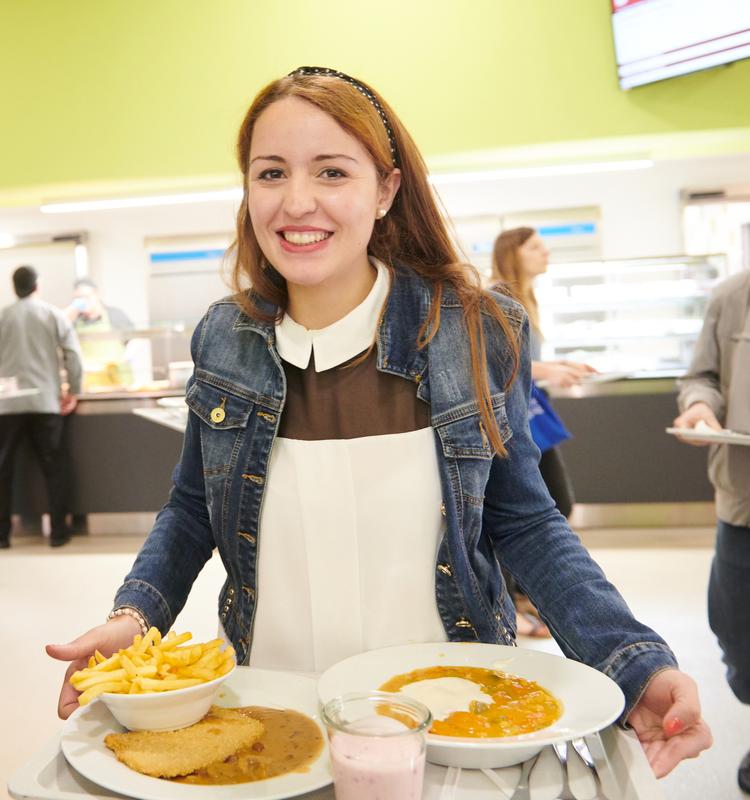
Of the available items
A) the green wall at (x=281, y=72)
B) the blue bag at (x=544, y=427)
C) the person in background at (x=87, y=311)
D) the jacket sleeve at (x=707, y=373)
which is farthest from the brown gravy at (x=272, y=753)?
the person in background at (x=87, y=311)

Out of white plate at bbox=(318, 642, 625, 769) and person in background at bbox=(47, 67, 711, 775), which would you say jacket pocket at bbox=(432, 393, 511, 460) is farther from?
white plate at bbox=(318, 642, 625, 769)

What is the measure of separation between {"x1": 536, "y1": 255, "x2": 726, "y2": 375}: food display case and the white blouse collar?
4629mm

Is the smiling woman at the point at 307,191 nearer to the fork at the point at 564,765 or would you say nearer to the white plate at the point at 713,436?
the fork at the point at 564,765

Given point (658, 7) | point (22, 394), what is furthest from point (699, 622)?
point (22, 394)

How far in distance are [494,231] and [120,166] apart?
342cm

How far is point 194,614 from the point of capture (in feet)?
13.5

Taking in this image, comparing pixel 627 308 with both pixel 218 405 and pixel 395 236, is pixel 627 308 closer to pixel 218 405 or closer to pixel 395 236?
pixel 395 236

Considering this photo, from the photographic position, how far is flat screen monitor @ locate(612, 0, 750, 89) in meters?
4.52

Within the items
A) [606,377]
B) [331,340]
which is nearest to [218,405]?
[331,340]

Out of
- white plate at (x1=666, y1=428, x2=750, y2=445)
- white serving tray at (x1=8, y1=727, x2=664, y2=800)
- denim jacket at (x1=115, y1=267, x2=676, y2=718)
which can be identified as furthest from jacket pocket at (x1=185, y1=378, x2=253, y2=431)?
white plate at (x1=666, y1=428, x2=750, y2=445)

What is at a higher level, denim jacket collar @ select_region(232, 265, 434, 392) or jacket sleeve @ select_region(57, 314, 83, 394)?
jacket sleeve @ select_region(57, 314, 83, 394)

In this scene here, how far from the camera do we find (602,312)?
6.20 metres

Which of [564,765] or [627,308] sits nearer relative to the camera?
[564,765]

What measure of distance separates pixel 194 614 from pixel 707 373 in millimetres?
2633
